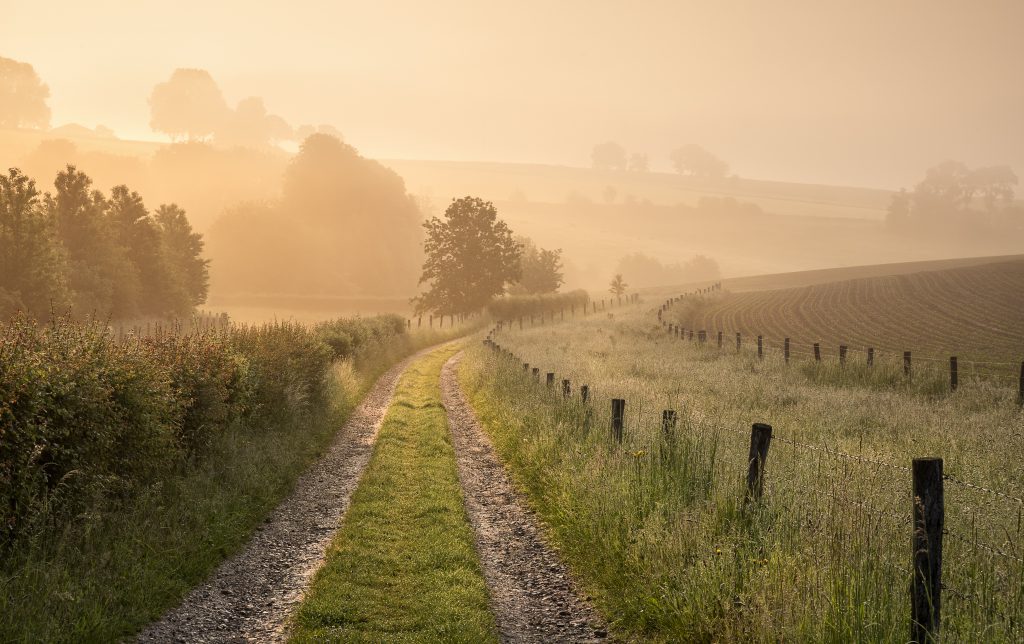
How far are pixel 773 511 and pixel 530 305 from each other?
199 feet

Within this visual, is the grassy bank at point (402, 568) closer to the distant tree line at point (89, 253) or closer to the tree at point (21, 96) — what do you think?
the distant tree line at point (89, 253)

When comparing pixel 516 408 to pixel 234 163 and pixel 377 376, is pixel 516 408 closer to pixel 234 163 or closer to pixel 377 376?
pixel 377 376

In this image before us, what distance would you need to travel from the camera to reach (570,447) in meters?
11.2

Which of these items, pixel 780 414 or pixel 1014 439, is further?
pixel 780 414

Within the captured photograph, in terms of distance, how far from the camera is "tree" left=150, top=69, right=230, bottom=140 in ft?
474

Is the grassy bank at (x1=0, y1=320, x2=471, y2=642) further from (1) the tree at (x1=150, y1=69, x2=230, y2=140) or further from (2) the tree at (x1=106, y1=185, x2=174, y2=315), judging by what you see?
(1) the tree at (x1=150, y1=69, x2=230, y2=140)

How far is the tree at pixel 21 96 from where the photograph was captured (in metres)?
132

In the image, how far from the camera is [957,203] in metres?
184

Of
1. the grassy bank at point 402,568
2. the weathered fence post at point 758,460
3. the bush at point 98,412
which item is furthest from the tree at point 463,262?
the weathered fence post at point 758,460

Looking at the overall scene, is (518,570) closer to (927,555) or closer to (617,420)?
(617,420)

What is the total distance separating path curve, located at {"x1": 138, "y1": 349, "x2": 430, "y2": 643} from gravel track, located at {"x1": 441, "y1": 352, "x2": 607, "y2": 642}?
2244 millimetres

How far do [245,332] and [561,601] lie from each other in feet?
38.9

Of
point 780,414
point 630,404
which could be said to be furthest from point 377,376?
point 780,414

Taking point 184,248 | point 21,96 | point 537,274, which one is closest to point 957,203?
point 537,274
